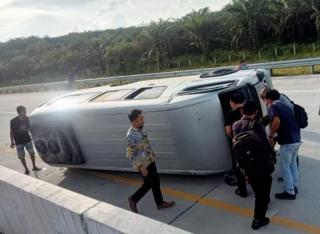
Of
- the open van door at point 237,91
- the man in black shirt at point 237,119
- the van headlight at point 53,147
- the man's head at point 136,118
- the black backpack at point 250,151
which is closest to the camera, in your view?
the black backpack at point 250,151

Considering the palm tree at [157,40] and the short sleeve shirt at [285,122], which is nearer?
the short sleeve shirt at [285,122]

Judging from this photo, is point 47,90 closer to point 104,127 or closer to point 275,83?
point 275,83

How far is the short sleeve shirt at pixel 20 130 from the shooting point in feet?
29.5

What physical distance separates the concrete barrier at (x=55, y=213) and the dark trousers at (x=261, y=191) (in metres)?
2.14

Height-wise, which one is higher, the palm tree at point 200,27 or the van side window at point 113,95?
the palm tree at point 200,27

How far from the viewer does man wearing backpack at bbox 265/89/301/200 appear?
18.0 feet

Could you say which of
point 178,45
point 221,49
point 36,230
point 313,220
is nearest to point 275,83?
point 313,220

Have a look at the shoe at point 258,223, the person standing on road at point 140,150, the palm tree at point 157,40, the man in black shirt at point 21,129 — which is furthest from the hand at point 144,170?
the palm tree at point 157,40

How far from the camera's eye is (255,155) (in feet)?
16.0

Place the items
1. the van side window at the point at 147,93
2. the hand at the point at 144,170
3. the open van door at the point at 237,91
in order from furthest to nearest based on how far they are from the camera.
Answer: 1. the van side window at the point at 147,93
2. the open van door at the point at 237,91
3. the hand at the point at 144,170

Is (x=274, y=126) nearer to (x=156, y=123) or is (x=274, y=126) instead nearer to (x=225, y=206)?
(x=225, y=206)

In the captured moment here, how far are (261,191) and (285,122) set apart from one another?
1026mm

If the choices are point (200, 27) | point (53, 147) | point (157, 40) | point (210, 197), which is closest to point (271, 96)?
point (210, 197)

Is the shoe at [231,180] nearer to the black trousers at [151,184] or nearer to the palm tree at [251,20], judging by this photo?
the black trousers at [151,184]
